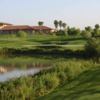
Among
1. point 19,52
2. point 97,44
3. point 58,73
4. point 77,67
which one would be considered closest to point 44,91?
point 58,73

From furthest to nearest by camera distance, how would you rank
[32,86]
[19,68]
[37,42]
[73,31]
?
[73,31]
[37,42]
[19,68]
[32,86]

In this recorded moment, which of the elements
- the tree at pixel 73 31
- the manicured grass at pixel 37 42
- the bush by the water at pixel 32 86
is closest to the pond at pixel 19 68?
the bush by the water at pixel 32 86

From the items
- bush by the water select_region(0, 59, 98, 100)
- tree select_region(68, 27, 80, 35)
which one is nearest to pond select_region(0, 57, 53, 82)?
bush by the water select_region(0, 59, 98, 100)

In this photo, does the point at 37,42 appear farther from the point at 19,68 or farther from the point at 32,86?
the point at 32,86

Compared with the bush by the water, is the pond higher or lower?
lower

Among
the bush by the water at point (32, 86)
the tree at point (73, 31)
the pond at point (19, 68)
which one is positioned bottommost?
the pond at point (19, 68)

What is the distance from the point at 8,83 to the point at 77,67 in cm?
1047

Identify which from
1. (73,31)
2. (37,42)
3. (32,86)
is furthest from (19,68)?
(73,31)

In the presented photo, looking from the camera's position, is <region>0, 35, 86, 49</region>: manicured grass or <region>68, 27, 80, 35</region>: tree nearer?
<region>0, 35, 86, 49</region>: manicured grass

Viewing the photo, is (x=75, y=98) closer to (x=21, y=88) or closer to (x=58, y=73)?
(x=21, y=88)

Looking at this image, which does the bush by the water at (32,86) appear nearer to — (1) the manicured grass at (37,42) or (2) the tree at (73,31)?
(1) the manicured grass at (37,42)

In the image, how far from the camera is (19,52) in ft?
218

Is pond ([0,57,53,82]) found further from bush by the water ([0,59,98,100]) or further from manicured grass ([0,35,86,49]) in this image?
manicured grass ([0,35,86,49])

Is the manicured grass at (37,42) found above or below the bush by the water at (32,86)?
below
